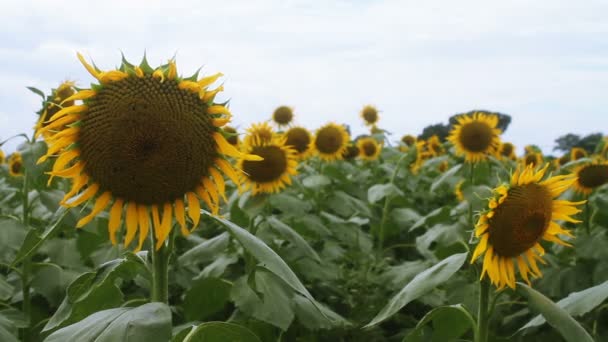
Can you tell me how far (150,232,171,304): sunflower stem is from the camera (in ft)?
5.32

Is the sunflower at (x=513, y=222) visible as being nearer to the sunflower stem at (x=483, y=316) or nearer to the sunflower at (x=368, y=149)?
the sunflower stem at (x=483, y=316)

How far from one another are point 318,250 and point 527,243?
5.68 ft

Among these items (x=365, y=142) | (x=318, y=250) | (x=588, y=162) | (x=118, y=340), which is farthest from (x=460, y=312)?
(x=365, y=142)

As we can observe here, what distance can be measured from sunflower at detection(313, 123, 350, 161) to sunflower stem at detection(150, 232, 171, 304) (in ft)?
13.1

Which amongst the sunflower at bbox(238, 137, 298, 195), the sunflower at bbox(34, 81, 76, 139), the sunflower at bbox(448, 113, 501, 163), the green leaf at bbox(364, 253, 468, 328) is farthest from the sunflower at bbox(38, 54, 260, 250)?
the sunflower at bbox(448, 113, 501, 163)

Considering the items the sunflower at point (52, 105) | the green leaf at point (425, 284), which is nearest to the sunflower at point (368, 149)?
the sunflower at point (52, 105)

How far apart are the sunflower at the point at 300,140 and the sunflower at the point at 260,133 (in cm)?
77

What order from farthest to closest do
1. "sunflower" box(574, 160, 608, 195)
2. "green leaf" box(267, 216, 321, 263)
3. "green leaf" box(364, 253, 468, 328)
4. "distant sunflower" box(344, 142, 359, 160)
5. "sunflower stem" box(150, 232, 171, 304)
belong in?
1. "distant sunflower" box(344, 142, 359, 160)
2. "sunflower" box(574, 160, 608, 195)
3. "green leaf" box(267, 216, 321, 263)
4. "green leaf" box(364, 253, 468, 328)
5. "sunflower stem" box(150, 232, 171, 304)

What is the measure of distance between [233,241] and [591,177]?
1.94 meters

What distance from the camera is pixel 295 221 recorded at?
337 centimetres

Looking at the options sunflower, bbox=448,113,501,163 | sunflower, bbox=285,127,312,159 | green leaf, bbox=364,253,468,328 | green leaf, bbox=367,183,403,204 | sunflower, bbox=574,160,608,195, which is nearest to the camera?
green leaf, bbox=364,253,468,328

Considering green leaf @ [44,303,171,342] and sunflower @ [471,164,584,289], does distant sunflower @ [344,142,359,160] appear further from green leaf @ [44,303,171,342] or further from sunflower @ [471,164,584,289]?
green leaf @ [44,303,171,342]

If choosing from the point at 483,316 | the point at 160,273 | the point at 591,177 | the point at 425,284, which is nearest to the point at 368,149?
the point at 591,177

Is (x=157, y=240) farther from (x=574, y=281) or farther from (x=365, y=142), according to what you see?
(x=365, y=142)
